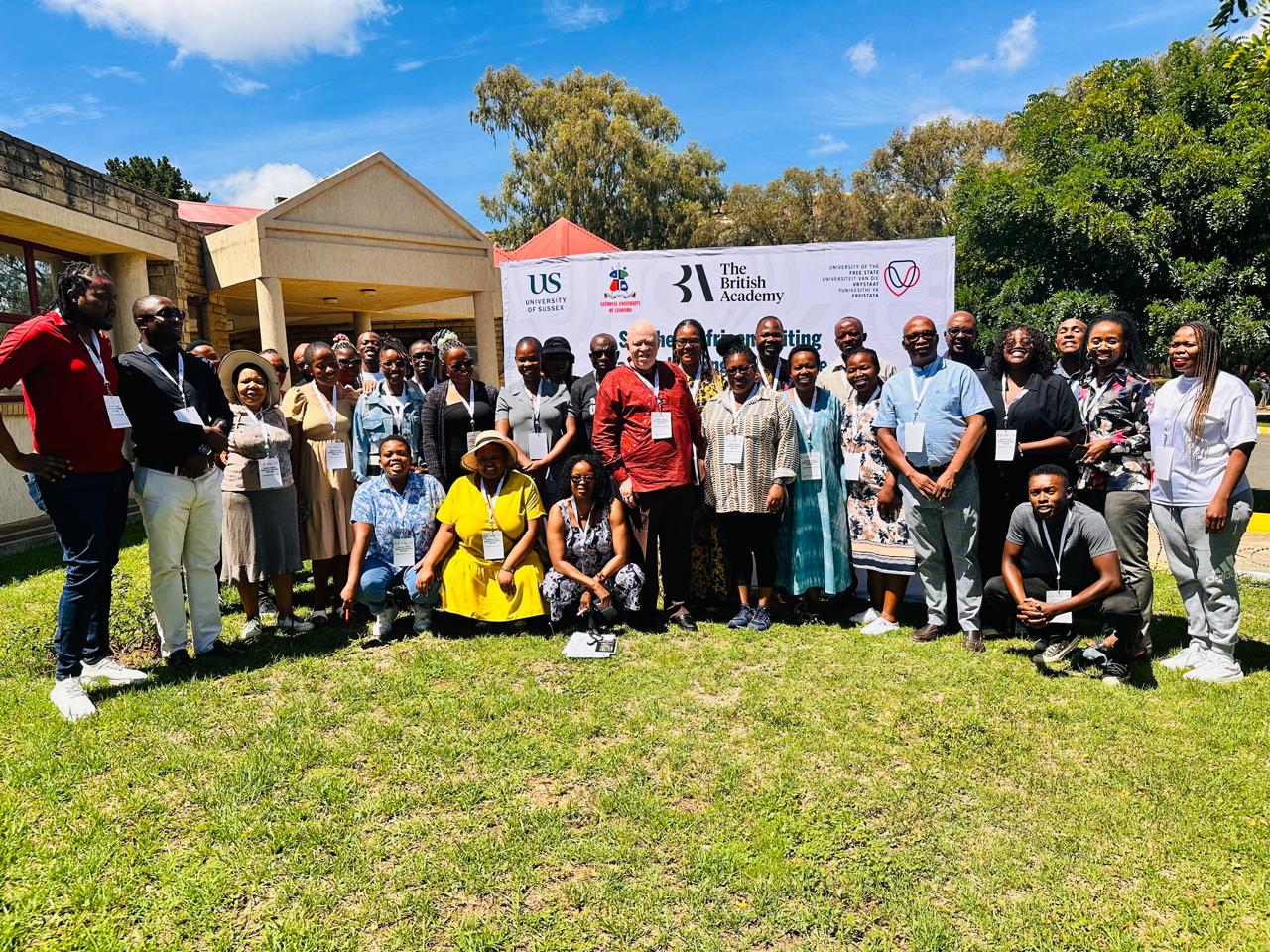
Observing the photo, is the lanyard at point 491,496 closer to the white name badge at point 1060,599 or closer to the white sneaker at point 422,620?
the white sneaker at point 422,620

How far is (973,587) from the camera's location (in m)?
4.58

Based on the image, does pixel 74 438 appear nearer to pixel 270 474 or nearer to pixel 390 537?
pixel 270 474

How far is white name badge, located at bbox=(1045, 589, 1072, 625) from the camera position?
13.1ft

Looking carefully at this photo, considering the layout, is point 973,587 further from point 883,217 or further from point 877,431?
point 883,217

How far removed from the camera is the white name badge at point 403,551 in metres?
4.95

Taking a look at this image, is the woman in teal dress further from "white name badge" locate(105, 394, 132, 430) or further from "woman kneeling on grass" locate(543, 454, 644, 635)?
"white name badge" locate(105, 394, 132, 430)

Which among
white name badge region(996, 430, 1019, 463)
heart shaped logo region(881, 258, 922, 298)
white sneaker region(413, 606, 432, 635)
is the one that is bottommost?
white sneaker region(413, 606, 432, 635)

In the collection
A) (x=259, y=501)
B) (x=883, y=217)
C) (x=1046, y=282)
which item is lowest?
(x=259, y=501)

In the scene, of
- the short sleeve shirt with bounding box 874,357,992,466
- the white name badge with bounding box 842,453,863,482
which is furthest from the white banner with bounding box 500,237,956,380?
the short sleeve shirt with bounding box 874,357,992,466

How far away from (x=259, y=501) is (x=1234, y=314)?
8.87 metres

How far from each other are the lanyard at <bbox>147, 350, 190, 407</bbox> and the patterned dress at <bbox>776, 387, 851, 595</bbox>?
11.5 feet

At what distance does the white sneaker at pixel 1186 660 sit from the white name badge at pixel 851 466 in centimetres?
191

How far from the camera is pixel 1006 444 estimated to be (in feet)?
14.9

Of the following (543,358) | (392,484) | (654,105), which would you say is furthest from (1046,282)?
(654,105)
